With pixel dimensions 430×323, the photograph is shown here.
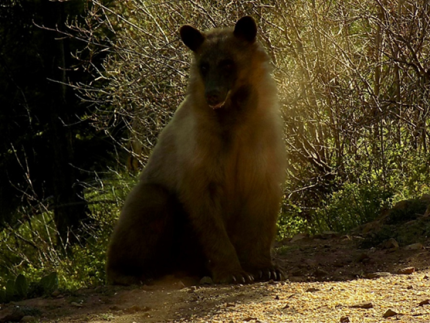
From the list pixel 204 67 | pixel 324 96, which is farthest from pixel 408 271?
pixel 324 96

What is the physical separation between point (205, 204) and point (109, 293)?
1.07 m

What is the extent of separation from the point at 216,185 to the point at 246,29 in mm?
1380

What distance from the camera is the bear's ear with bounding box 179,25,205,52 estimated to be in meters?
6.20

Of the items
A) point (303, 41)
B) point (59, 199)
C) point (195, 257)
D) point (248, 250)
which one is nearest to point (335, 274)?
point (248, 250)

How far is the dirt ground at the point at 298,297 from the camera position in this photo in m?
4.16

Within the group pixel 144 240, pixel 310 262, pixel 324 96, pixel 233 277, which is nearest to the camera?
pixel 233 277

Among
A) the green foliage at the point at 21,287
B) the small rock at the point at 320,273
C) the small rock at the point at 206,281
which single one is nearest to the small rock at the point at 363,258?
the small rock at the point at 320,273

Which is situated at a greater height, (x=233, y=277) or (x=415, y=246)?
(x=415, y=246)

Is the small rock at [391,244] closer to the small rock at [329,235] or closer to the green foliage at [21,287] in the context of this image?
the small rock at [329,235]

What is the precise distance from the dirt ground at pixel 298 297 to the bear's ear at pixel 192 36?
2.05 meters

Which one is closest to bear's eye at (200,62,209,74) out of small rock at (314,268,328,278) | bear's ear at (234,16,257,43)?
bear's ear at (234,16,257,43)

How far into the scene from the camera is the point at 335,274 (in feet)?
19.7

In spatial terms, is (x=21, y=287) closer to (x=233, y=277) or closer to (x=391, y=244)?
(x=233, y=277)

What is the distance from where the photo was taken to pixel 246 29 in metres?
6.13
